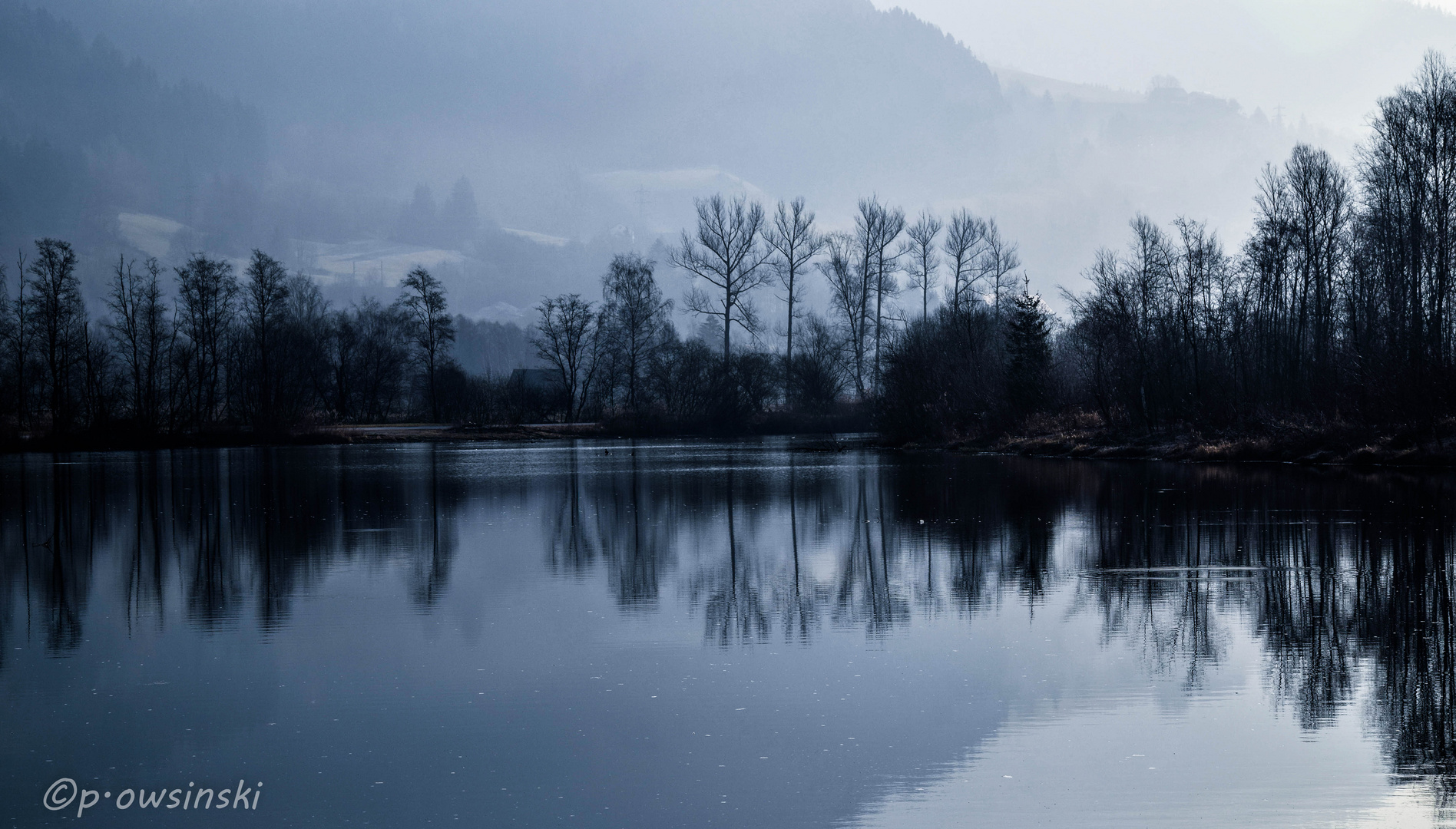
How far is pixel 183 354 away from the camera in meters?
66.8

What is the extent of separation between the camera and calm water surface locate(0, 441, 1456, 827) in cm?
519

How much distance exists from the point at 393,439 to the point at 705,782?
62.9 metres

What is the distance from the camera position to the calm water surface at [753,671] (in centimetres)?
Answer: 519

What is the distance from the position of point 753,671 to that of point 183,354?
223ft

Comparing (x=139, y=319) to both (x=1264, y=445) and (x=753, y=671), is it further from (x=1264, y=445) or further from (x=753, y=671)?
(x=753, y=671)

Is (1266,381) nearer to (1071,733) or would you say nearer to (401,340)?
(1071,733)

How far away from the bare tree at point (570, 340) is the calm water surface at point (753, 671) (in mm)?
66957

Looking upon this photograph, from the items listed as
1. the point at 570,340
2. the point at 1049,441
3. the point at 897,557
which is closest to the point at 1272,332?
the point at 1049,441

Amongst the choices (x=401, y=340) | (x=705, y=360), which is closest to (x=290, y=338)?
(x=401, y=340)

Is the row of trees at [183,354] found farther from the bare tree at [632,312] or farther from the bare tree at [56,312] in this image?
the bare tree at [632,312]

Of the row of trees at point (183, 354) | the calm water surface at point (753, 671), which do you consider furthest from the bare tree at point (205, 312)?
the calm water surface at point (753, 671)

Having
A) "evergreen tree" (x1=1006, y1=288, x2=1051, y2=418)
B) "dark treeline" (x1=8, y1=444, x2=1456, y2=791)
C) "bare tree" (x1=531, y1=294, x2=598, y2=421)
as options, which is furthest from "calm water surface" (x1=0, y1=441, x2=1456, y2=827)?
"bare tree" (x1=531, y1=294, x2=598, y2=421)

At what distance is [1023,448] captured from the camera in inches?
1578

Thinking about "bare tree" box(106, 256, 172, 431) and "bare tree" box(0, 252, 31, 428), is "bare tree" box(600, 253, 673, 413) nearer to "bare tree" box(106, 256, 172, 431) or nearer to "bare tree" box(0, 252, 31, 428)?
"bare tree" box(106, 256, 172, 431)
